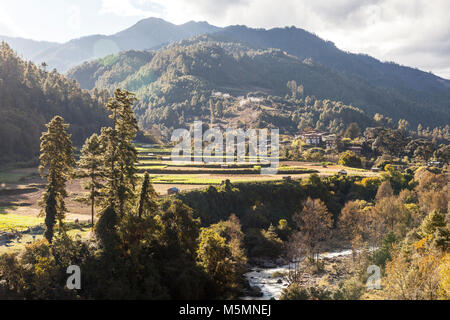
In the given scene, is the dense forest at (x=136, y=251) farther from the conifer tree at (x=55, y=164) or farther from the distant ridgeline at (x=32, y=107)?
the distant ridgeline at (x=32, y=107)

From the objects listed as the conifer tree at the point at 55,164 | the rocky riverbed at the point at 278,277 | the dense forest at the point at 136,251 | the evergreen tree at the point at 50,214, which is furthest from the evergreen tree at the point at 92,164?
the rocky riverbed at the point at 278,277

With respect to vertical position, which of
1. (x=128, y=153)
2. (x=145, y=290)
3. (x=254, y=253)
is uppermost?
(x=128, y=153)

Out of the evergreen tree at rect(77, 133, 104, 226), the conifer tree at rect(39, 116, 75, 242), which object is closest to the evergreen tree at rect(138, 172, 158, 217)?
the evergreen tree at rect(77, 133, 104, 226)

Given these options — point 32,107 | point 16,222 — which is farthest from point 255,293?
point 32,107

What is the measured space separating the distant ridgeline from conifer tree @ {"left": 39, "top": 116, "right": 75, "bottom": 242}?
82589 millimetres

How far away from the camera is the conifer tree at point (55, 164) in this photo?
36125mm

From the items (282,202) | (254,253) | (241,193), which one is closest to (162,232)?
(254,253)

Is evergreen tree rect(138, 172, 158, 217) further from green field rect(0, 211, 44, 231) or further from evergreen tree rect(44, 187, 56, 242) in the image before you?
green field rect(0, 211, 44, 231)

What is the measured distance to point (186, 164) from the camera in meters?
102

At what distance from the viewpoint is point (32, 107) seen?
5669 inches

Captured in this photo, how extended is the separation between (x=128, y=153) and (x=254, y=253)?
31423 millimetres

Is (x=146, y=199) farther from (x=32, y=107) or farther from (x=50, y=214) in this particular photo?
(x=32, y=107)

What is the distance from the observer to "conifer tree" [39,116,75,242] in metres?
36.1
